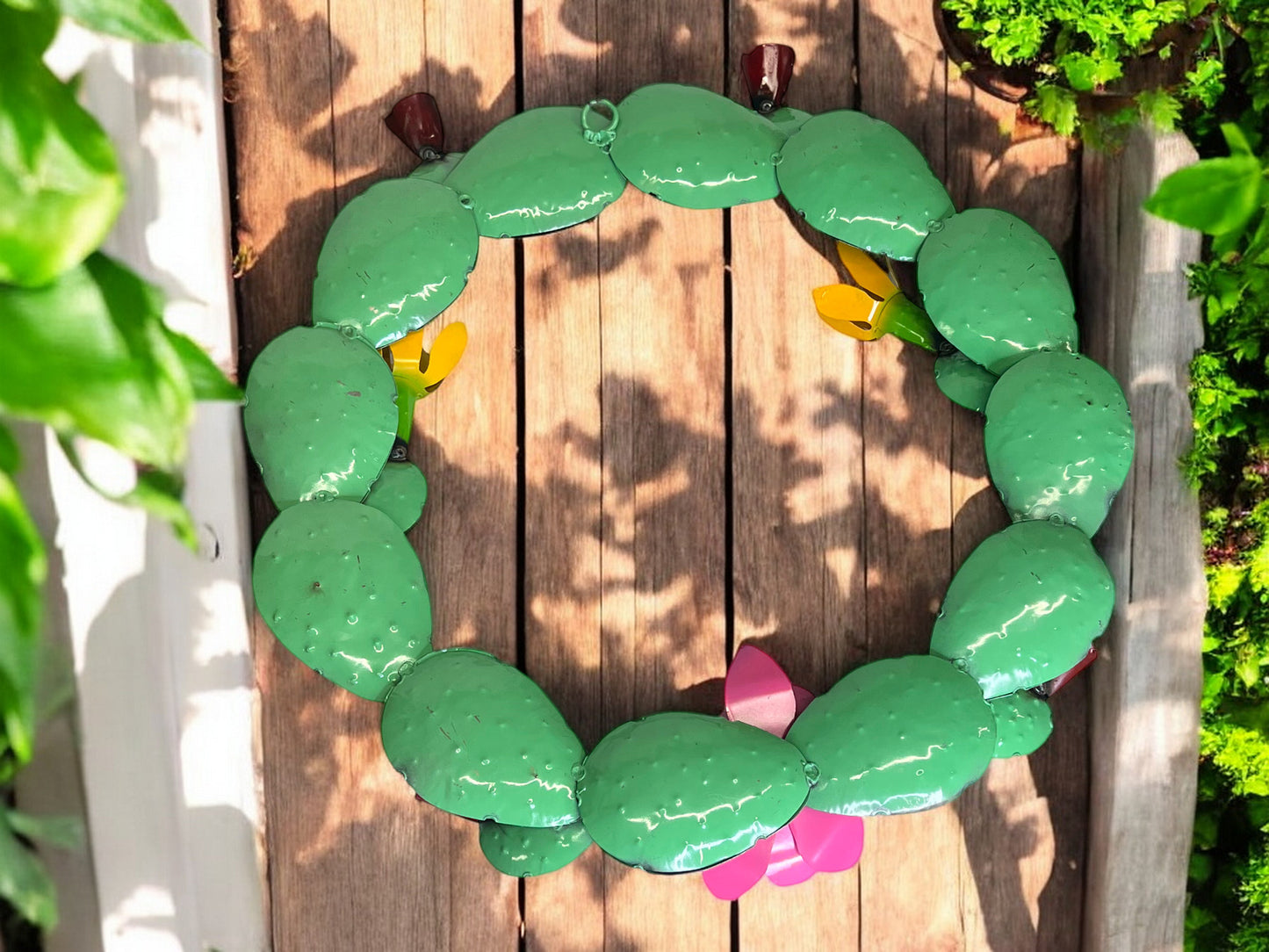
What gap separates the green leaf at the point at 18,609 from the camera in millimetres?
723

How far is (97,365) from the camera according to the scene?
765mm

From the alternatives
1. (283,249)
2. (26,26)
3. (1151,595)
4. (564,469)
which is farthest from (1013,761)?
(26,26)

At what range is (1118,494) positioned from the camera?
2.05 meters

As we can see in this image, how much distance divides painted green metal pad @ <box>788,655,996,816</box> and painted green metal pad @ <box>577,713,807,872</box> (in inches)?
2.5

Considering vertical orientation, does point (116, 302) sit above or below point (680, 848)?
above

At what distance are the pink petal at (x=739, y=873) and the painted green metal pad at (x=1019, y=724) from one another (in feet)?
1.51

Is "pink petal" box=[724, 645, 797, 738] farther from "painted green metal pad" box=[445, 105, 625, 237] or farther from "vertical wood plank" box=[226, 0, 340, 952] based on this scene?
"painted green metal pad" box=[445, 105, 625, 237]

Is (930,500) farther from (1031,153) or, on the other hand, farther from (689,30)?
(689,30)

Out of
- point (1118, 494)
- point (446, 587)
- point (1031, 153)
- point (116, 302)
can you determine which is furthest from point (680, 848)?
point (1031, 153)

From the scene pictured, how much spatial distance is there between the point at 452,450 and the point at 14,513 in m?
1.45

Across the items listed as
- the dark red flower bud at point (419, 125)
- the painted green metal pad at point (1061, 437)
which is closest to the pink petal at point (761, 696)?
the painted green metal pad at point (1061, 437)

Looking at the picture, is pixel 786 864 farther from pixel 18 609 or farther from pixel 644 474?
pixel 18 609

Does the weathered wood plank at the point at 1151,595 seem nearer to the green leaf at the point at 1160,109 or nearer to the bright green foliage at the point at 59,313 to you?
the green leaf at the point at 1160,109

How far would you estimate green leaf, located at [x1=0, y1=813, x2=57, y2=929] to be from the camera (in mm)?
984
